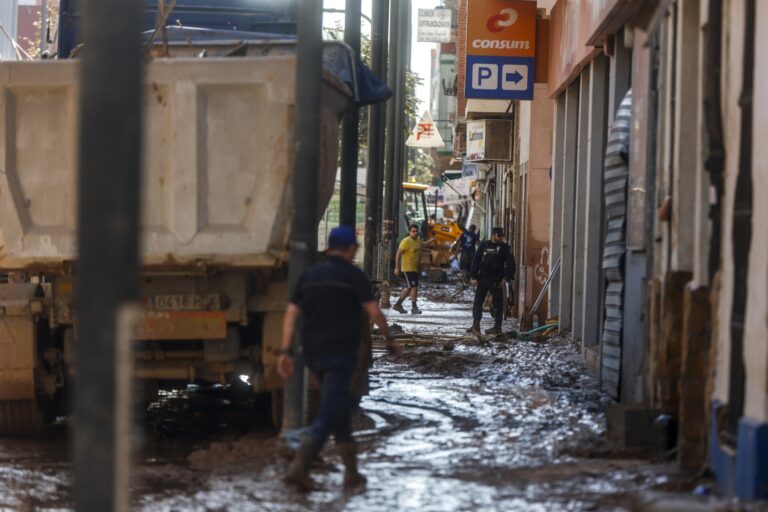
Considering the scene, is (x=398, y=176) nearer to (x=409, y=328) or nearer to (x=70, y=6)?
(x=409, y=328)

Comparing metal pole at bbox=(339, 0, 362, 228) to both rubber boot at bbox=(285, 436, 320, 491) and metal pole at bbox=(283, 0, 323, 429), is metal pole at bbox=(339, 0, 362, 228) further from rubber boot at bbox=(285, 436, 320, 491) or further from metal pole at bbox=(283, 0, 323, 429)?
rubber boot at bbox=(285, 436, 320, 491)

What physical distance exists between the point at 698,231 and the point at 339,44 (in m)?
4.03

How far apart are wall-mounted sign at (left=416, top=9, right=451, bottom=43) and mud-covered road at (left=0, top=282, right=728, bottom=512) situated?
108 ft

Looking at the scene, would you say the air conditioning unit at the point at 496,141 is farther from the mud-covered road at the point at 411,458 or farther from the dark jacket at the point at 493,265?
the mud-covered road at the point at 411,458

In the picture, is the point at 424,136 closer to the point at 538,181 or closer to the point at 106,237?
the point at 538,181

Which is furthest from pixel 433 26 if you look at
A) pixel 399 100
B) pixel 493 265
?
pixel 493 265

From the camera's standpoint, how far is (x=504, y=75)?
866 inches

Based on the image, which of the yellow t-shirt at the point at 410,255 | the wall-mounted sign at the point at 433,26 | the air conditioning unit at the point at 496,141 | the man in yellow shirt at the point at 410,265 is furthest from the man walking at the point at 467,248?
the wall-mounted sign at the point at 433,26

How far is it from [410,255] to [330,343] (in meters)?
21.1

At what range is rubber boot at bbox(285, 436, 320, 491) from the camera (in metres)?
8.17

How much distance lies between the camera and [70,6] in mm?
13383

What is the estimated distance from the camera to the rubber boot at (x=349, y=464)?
8328mm

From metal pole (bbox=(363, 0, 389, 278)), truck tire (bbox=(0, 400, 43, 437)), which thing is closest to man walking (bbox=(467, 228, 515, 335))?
metal pole (bbox=(363, 0, 389, 278))

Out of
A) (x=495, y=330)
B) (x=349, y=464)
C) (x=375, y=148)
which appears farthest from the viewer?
(x=375, y=148)
